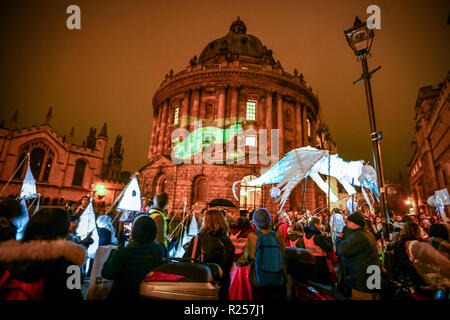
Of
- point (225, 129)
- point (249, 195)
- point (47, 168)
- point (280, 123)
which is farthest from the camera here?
→ point (47, 168)

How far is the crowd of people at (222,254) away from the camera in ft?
6.72

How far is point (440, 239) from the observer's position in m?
3.46

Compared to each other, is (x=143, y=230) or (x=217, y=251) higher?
(x=143, y=230)

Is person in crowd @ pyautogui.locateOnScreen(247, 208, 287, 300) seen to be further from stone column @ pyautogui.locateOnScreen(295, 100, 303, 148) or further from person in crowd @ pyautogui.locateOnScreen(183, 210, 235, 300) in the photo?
stone column @ pyautogui.locateOnScreen(295, 100, 303, 148)

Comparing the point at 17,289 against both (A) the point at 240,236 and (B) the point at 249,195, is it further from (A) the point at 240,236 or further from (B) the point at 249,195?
(B) the point at 249,195

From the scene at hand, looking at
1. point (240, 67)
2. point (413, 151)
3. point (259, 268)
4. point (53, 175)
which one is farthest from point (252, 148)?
point (413, 151)

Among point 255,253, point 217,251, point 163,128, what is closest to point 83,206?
point 217,251

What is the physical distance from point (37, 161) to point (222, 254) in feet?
139

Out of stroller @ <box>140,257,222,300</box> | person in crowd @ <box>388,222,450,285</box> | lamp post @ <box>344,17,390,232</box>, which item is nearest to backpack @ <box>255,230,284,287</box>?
stroller @ <box>140,257,222,300</box>

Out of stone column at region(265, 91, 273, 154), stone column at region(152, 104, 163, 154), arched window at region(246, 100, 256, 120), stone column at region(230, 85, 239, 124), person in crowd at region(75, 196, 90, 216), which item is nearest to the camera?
person in crowd at region(75, 196, 90, 216)

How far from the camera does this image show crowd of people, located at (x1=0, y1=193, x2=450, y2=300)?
2049 millimetres

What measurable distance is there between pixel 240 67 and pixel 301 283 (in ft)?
83.2

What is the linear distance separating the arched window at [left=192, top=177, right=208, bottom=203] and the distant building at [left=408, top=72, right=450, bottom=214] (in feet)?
59.8
